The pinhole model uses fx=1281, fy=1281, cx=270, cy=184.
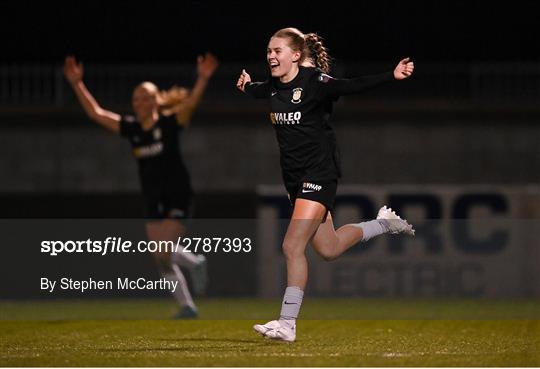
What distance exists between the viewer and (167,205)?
39.0 feet

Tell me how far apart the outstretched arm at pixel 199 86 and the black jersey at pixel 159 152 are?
4.5 inches

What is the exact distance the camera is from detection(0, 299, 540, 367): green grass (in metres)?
7.54

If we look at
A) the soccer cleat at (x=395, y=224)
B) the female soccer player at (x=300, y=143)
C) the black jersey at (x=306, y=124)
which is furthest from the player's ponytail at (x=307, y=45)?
the soccer cleat at (x=395, y=224)

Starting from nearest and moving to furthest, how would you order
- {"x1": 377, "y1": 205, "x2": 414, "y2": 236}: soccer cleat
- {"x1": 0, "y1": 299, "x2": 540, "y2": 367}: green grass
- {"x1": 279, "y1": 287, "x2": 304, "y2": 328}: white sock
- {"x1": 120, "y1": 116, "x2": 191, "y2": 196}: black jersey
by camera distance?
{"x1": 0, "y1": 299, "x2": 540, "y2": 367}: green grass → {"x1": 279, "y1": 287, "x2": 304, "y2": 328}: white sock → {"x1": 377, "y1": 205, "x2": 414, "y2": 236}: soccer cleat → {"x1": 120, "y1": 116, "x2": 191, "y2": 196}: black jersey

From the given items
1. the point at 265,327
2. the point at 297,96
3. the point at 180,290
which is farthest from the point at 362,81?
the point at 180,290

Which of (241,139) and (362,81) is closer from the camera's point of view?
(362,81)

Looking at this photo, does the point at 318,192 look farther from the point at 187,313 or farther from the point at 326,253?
the point at 187,313

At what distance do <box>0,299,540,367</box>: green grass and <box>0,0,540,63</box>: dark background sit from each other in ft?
31.6

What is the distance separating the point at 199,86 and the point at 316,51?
2881 mm

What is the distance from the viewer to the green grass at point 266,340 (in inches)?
297

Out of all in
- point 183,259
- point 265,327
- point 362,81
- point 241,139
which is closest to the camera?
point 362,81

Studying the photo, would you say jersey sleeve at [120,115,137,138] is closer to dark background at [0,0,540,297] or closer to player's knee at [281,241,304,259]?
player's knee at [281,241,304,259]

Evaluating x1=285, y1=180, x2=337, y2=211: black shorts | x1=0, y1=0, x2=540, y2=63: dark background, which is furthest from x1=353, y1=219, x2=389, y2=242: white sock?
x1=0, y1=0, x2=540, y2=63: dark background

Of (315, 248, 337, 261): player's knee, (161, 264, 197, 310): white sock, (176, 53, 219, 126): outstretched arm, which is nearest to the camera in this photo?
(315, 248, 337, 261): player's knee
